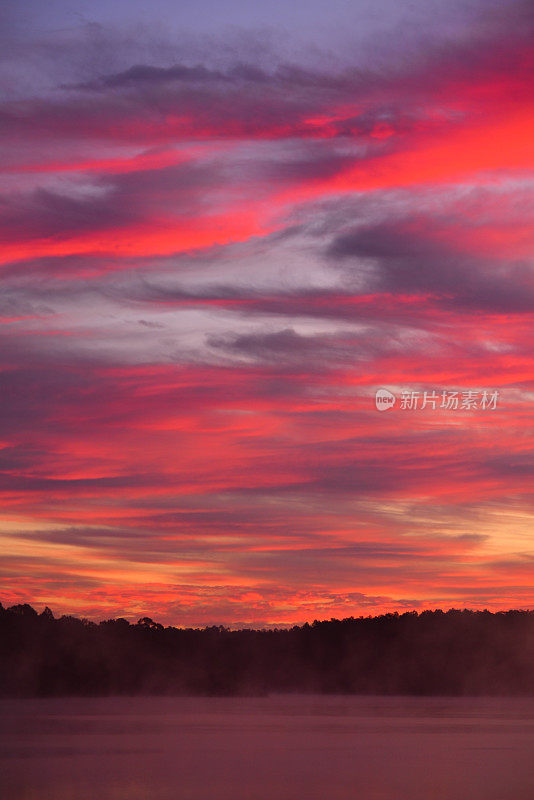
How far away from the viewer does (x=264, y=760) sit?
60438 mm

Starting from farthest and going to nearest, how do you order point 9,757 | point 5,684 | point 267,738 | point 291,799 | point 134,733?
point 5,684
point 134,733
point 267,738
point 9,757
point 291,799

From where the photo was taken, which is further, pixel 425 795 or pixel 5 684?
pixel 5 684

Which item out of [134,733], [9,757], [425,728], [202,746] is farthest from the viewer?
[425,728]

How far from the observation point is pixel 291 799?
143ft

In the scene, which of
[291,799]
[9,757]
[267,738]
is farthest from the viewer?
[267,738]

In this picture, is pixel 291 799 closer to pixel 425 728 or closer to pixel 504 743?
pixel 504 743

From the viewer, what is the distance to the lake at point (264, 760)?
4631 centimetres

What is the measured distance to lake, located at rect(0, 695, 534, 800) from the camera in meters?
46.3

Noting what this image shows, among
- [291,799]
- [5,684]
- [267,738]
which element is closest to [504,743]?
[267,738]

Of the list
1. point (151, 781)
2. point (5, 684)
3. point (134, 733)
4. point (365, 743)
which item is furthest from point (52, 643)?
point (151, 781)

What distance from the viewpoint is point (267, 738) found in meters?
80.2

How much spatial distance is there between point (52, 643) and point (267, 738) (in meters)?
119

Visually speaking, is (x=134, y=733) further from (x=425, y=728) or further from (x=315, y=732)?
(x=425, y=728)

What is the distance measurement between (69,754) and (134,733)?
22.8m
